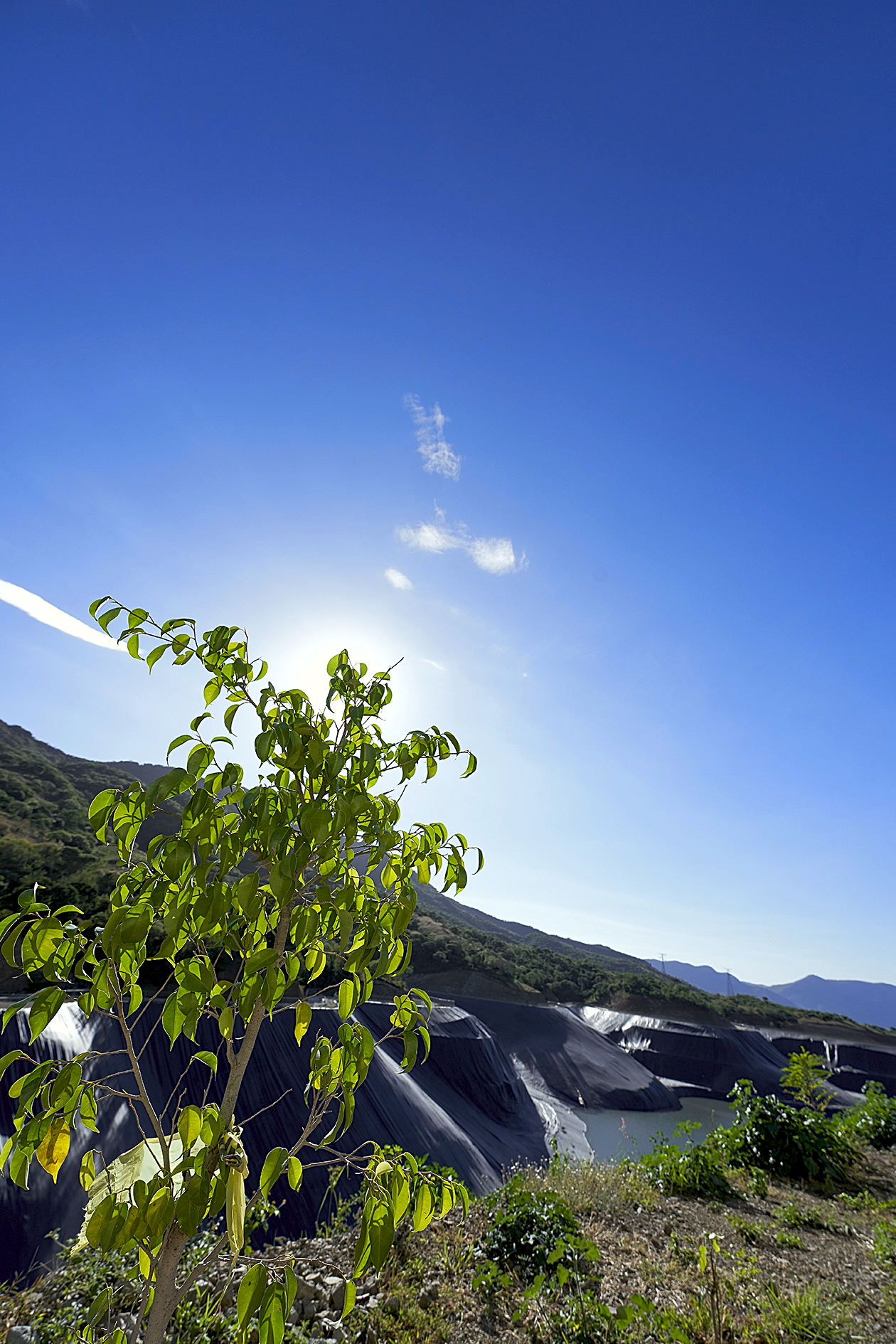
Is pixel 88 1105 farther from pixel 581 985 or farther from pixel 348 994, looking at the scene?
pixel 581 985

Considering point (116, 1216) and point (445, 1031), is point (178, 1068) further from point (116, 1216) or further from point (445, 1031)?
point (116, 1216)

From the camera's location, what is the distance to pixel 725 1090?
23562 millimetres

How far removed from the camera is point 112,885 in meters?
19.6

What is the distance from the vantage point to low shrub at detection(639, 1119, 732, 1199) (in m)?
6.20

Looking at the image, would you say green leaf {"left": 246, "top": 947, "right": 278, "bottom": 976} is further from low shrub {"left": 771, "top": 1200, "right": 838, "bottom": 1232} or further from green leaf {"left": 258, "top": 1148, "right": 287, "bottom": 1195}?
low shrub {"left": 771, "top": 1200, "right": 838, "bottom": 1232}

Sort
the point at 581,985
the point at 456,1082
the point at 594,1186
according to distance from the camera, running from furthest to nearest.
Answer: the point at 581,985, the point at 456,1082, the point at 594,1186

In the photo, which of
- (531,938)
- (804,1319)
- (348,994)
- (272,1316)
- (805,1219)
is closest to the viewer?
(272,1316)

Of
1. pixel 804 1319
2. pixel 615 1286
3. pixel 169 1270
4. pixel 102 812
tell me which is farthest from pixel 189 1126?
pixel 804 1319

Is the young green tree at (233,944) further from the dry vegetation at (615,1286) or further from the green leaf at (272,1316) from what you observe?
the dry vegetation at (615,1286)

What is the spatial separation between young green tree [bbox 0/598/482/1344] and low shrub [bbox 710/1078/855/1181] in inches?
300

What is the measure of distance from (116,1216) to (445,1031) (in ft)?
54.9

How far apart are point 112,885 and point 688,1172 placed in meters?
19.4

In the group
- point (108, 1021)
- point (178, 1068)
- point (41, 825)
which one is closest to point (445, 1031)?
point (178, 1068)

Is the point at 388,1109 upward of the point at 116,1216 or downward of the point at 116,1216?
downward
